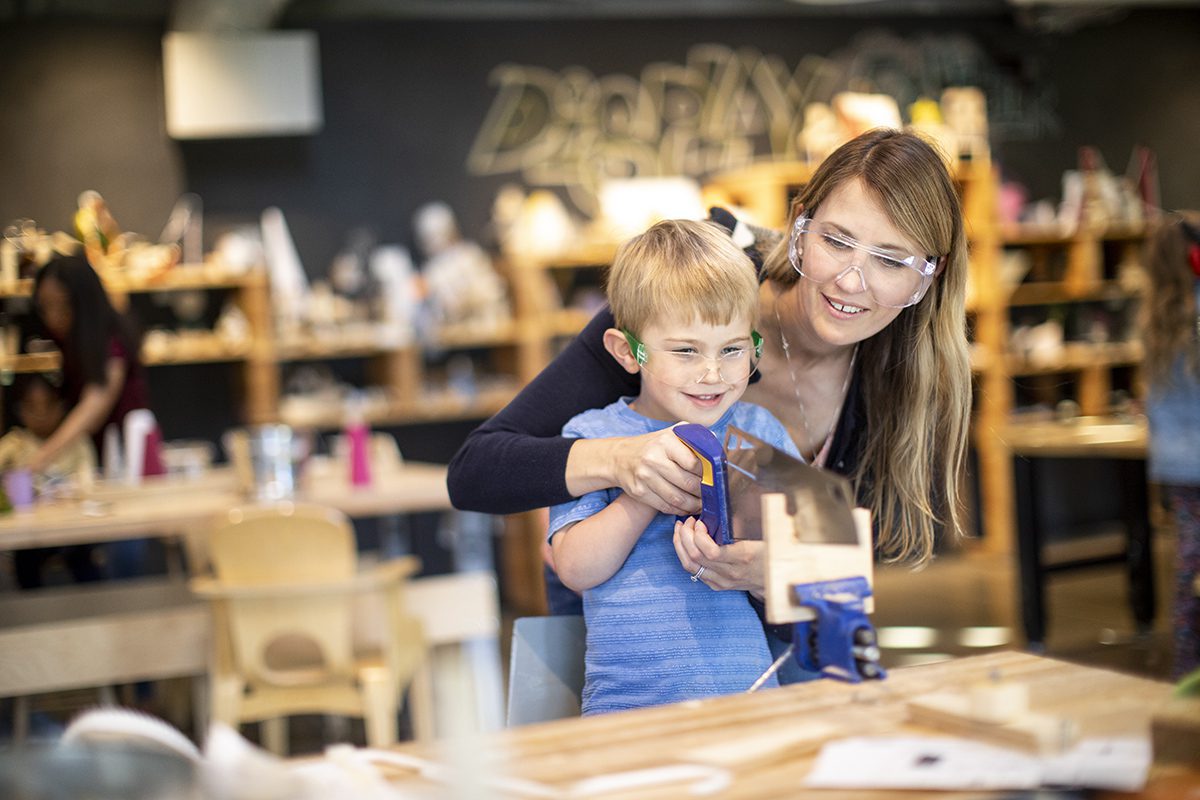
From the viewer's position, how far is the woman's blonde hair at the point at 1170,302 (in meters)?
4.18

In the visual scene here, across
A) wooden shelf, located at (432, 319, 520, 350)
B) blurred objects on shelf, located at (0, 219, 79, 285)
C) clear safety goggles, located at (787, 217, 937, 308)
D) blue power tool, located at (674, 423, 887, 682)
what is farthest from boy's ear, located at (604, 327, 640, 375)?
wooden shelf, located at (432, 319, 520, 350)

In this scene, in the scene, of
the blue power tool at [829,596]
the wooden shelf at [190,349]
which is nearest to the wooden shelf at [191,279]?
the wooden shelf at [190,349]

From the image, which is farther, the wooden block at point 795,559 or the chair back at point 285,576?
the chair back at point 285,576

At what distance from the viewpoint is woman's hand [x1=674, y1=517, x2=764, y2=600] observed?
4.83ft

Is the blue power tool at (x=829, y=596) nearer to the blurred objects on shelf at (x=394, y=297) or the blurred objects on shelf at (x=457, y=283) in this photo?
the blurred objects on shelf at (x=394, y=297)

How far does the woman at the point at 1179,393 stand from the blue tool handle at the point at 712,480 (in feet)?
10.3

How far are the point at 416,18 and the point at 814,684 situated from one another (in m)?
6.52

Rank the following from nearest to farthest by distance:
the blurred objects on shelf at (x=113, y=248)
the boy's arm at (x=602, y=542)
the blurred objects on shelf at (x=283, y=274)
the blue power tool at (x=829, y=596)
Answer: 1. the blue power tool at (x=829, y=596)
2. the boy's arm at (x=602, y=542)
3. the blurred objects on shelf at (x=113, y=248)
4. the blurred objects on shelf at (x=283, y=274)

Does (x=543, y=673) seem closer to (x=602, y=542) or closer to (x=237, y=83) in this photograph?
(x=602, y=542)

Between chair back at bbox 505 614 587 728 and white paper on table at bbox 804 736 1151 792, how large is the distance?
0.77m

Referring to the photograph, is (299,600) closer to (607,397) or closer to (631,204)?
(607,397)

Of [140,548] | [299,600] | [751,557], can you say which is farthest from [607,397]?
[140,548]

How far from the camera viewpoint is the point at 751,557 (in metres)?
1.46

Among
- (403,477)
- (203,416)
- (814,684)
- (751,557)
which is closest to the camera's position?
(814,684)
